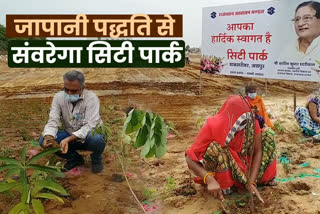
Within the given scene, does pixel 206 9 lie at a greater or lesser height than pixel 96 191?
greater

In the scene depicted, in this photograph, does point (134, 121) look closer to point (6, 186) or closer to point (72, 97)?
point (6, 186)

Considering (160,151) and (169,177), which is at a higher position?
(160,151)

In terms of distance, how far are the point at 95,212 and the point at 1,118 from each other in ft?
13.4

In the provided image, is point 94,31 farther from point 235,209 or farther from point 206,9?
point 235,209

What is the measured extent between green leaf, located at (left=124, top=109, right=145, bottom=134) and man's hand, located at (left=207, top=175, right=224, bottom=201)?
721 millimetres

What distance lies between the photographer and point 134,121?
1.91 meters

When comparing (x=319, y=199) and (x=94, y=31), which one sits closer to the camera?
(x=319, y=199)

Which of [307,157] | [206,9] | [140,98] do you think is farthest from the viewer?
[140,98]

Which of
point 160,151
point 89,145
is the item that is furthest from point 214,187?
point 89,145

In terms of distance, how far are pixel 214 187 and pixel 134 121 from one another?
762 mm

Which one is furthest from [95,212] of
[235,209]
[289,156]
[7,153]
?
[289,156]

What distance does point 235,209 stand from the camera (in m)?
2.47

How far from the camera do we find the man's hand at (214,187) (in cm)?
233

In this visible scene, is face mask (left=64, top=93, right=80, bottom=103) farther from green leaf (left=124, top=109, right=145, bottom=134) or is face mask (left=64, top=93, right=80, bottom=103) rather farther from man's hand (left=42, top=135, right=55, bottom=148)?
green leaf (left=124, top=109, right=145, bottom=134)
